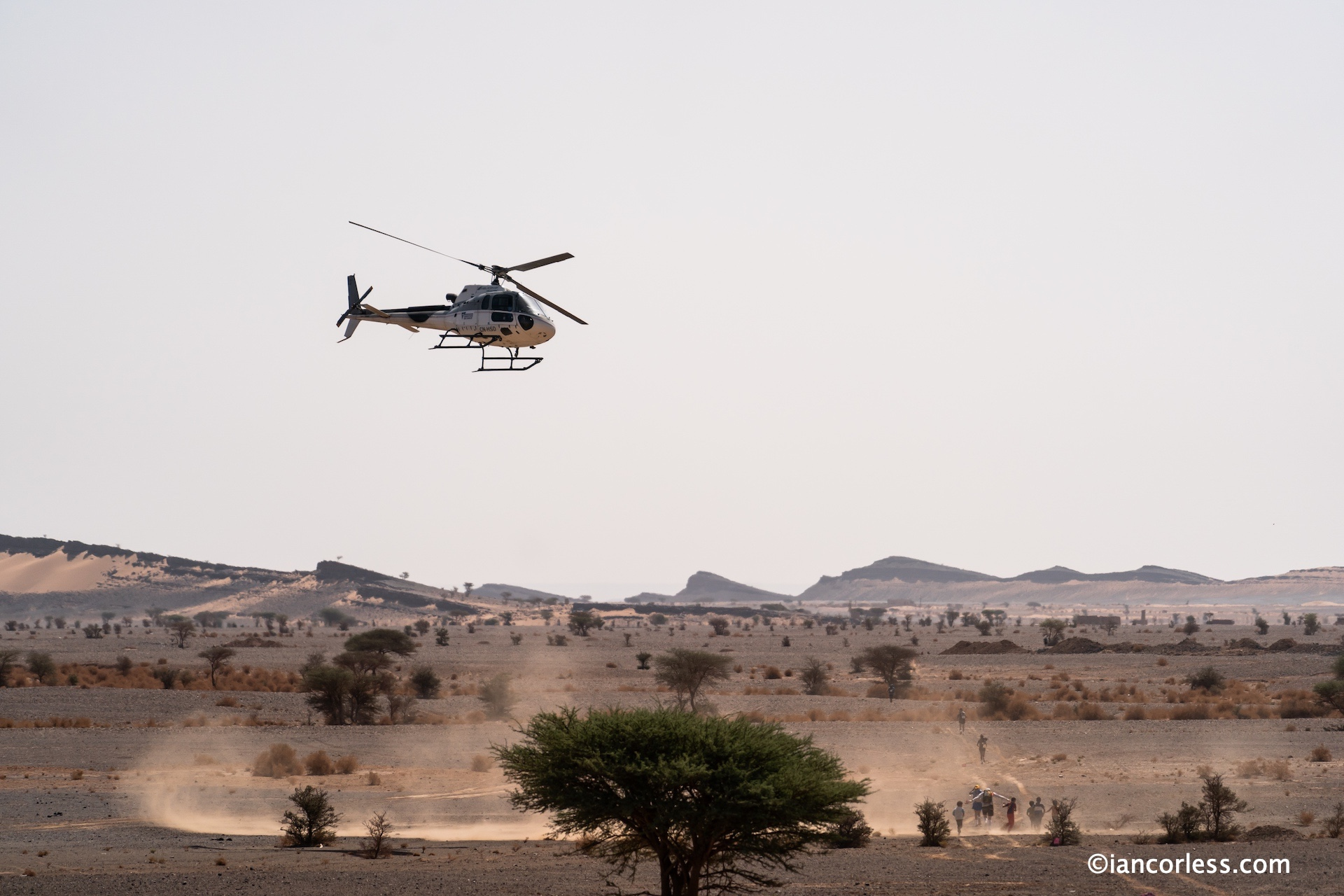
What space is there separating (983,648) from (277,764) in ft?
210

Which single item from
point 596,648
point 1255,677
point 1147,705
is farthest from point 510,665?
point 1255,677

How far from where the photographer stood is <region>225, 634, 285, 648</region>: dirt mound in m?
86.9

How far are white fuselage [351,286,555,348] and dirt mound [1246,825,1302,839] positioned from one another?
65.9 ft

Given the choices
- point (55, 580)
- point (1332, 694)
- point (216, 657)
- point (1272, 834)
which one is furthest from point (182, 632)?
point (55, 580)

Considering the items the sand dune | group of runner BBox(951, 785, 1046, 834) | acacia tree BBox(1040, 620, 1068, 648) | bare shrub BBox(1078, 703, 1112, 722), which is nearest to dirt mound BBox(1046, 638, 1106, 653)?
acacia tree BBox(1040, 620, 1068, 648)

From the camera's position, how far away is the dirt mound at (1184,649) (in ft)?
267

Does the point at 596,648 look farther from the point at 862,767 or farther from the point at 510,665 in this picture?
the point at 862,767

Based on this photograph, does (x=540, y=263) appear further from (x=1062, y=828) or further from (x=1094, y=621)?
(x=1094, y=621)

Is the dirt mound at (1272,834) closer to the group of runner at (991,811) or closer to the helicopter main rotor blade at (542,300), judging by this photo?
the group of runner at (991,811)

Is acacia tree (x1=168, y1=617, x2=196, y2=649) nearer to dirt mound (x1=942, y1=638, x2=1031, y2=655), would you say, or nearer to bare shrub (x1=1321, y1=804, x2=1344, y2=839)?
dirt mound (x1=942, y1=638, x2=1031, y2=655)

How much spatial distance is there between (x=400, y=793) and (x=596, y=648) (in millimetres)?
58607

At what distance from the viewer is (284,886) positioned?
19750 millimetres

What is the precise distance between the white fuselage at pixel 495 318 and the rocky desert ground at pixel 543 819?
11875mm

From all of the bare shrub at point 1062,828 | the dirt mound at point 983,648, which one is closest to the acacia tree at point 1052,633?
the dirt mound at point 983,648
